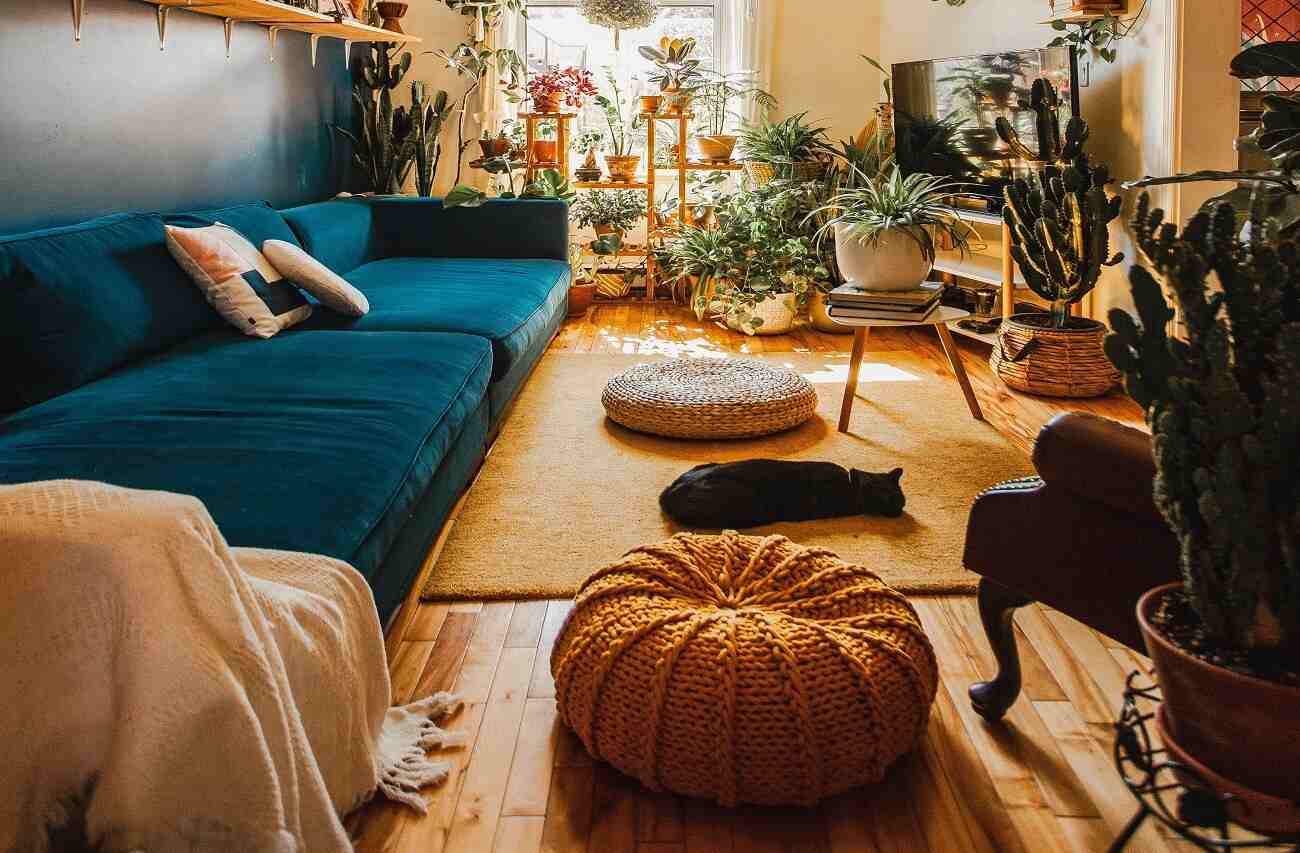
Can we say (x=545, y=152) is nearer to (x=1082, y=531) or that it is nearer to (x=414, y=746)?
(x=414, y=746)

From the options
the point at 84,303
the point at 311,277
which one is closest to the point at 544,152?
the point at 311,277

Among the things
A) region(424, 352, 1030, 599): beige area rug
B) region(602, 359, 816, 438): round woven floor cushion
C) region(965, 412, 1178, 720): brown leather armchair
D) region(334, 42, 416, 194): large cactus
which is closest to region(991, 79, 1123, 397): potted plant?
region(424, 352, 1030, 599): beige area rug

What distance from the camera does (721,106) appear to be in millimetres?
6703

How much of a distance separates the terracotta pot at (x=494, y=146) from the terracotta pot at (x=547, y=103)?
244mm

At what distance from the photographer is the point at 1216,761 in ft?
4.01

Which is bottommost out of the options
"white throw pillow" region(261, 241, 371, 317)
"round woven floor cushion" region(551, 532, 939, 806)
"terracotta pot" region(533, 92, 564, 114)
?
"round woven floor cushion" region(551, 532, 939, 806)

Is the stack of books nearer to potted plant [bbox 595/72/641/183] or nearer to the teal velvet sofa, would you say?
the teal velvet sofa

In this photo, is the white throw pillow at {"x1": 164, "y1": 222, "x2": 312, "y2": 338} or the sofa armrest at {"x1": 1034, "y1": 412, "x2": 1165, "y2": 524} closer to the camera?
the sofa armrest at {"x1": 1034, "y1": 412, "x2": 1165, "y2": 524}

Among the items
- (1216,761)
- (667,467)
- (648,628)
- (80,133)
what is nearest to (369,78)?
(80,133)

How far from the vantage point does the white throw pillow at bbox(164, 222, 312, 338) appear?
10.6 feet

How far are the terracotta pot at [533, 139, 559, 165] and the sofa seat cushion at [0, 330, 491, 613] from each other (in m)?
3.28

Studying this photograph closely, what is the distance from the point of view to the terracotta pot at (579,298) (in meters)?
6.34

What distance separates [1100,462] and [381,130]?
4624 millimetres

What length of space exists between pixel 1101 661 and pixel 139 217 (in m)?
2.69
